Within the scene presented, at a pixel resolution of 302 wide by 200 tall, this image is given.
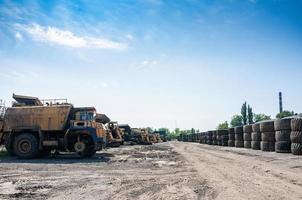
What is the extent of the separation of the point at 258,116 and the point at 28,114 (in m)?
142

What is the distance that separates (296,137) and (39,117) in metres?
12.2

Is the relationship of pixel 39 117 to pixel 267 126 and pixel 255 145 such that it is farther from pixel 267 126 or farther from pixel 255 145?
pixel 255 145

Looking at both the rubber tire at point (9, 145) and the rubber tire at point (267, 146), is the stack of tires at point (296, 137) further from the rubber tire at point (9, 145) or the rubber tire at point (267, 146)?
the rubber tire at point (9, 145)

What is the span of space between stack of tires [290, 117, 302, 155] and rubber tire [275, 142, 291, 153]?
91cm

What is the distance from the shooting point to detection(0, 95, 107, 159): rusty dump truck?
15688mm

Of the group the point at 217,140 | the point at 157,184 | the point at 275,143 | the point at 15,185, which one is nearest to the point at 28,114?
the point at 15,185

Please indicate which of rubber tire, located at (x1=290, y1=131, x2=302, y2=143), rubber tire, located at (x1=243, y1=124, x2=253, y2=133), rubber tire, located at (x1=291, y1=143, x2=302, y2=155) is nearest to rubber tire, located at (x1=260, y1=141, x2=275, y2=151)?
rubber tire, located at (x1=290, y1=131, x2=302, y2=143)

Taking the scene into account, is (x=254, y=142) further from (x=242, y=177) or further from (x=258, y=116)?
(x=258, y=116)

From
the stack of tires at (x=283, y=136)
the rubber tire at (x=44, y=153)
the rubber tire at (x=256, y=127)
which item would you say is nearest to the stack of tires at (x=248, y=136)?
the rubber tire at (x=256, y=127)

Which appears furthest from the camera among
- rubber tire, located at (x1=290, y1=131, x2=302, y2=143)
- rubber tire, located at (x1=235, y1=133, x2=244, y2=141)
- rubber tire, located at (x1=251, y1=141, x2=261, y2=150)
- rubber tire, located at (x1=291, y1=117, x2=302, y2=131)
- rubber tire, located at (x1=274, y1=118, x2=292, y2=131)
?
rubber tire, located at (x1=235, y1=133, x2=244, y2=141)

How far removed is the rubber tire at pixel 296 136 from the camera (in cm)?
1318

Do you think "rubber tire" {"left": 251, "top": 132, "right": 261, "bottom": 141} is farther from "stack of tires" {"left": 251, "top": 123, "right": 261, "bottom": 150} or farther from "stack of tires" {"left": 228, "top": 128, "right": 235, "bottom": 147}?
"stack of tires" {"left": 228, "top": 128, "right": 235, "bottom": 147}

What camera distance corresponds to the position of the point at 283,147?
14.7 metres

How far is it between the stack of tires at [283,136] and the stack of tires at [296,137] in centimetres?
77
